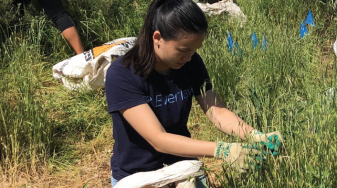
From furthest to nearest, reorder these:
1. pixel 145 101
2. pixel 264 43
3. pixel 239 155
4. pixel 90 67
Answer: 1. pixel 90 67
2. pixel 264 43
3. pixel 145 101
4. pixel 239 155

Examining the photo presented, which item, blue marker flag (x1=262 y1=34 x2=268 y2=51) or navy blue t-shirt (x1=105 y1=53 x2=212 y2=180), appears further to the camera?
blue marker flag (x1=262 y1=34 x2=268 y2=51)

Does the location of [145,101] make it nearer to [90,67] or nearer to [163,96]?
[163,96]

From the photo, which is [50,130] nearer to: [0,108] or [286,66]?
[0,108]

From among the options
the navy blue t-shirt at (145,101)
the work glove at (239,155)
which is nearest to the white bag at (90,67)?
the navy blue t-shirt at (145,101)

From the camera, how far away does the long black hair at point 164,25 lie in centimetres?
135

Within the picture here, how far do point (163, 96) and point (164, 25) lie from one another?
0.30 metres

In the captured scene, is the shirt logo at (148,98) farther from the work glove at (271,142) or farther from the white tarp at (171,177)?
the work glove at (271,142)

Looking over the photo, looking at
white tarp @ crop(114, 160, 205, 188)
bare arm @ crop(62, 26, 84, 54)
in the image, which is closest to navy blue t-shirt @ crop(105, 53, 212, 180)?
white tarp @ crop(114, 160, 205, 188)

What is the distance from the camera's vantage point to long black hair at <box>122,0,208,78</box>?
4.43 ft

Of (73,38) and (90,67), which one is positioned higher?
(73,38)

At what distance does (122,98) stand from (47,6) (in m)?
2.25

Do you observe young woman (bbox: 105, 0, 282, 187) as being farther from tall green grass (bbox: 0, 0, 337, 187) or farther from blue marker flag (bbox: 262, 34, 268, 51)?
blue marker flag (bbox: 262, 34, 268, 51)

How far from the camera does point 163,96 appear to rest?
153 cm

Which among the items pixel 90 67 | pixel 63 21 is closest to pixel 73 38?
pixel 63 21
